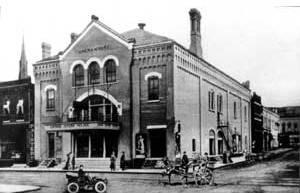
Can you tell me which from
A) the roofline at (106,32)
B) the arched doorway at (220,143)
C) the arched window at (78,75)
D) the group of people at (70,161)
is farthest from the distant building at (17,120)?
the arched doorway at (220,143)

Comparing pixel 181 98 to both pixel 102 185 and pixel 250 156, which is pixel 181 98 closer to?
pixel 102 185

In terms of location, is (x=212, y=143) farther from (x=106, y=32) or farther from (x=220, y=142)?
(x=106, y=32)

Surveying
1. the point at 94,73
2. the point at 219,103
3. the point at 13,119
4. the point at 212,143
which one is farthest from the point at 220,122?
the point at 13,119

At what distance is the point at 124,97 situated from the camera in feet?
56.2

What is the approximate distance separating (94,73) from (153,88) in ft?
7.72

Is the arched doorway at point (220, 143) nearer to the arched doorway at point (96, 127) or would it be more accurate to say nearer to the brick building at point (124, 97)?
the brick building at point (124, 97)

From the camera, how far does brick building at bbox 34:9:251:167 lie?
15422mm

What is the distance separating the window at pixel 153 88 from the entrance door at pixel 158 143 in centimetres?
132

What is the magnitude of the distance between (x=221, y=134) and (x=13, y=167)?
9.89 meters

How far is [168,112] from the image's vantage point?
1580cm

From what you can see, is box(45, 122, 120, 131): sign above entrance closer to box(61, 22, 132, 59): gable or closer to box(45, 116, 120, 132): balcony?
box(45, 116, 120, 132): balcony

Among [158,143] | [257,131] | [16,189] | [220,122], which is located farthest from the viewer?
[257,131]

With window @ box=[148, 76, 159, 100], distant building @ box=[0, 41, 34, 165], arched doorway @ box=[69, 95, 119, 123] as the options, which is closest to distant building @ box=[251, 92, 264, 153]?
window @ box=[148, 76, 159, 100]

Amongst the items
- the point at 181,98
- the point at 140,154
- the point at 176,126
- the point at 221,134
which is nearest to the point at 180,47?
the point at 181,98
